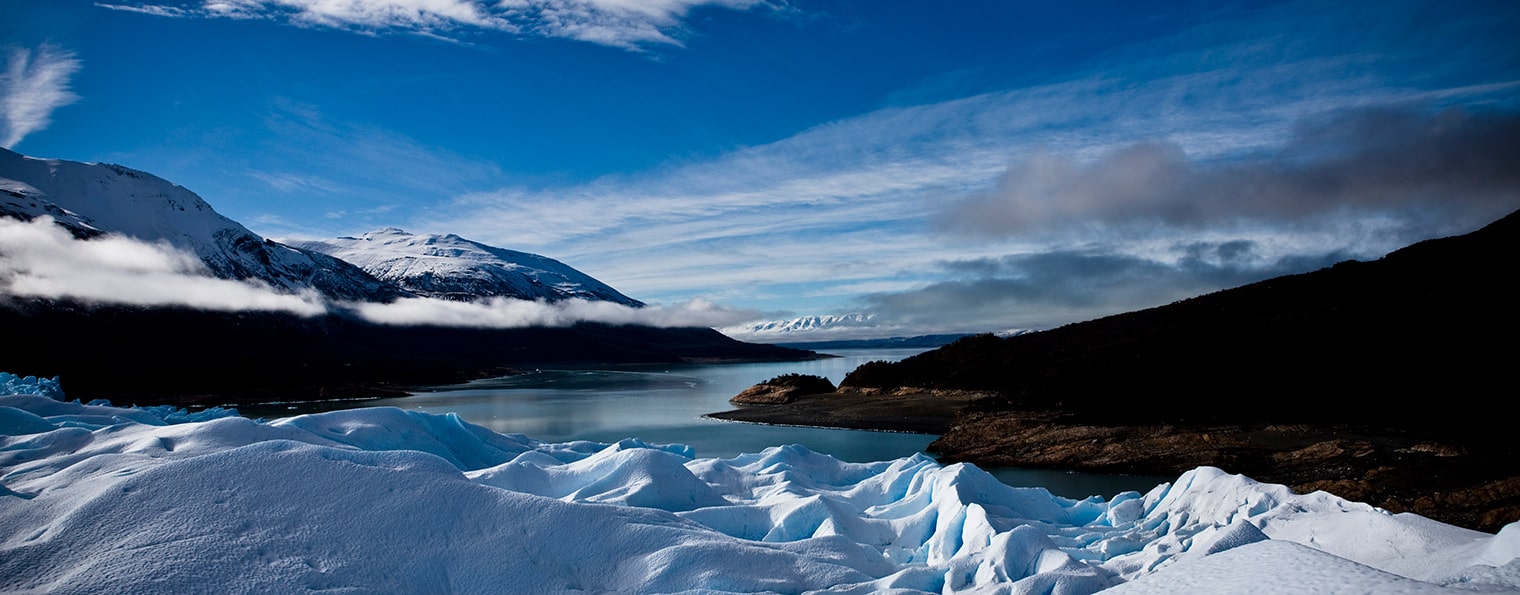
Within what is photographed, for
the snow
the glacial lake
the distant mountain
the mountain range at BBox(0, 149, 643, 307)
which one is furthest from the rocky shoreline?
the mountain range at BBox(0, 149, 643, 307)

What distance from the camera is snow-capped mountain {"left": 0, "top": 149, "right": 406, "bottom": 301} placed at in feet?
357

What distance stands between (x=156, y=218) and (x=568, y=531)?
6126 inches

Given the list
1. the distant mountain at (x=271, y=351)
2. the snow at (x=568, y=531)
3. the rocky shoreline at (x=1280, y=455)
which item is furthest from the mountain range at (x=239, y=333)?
the snow at (x=568, y=531)

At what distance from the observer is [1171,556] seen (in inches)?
291

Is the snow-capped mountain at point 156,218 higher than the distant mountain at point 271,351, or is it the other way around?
the snow-capped mountain at point 156,218

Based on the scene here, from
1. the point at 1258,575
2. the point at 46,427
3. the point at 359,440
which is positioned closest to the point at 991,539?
the point at 1258,575

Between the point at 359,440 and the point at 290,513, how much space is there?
4218 millimetres

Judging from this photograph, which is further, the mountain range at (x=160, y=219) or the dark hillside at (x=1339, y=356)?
the mountain range at (x=160, y=219)

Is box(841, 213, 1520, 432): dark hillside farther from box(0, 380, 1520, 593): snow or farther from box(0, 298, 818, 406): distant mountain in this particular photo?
box(0, 298, 818, 406): distant mountain

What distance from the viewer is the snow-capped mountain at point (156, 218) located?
4279 inches

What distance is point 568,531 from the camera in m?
6.48

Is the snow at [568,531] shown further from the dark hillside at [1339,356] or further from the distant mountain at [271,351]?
the distant mountain at [271,351]

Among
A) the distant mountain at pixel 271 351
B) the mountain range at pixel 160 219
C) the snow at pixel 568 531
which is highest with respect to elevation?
the mountain range at pixel 160 219

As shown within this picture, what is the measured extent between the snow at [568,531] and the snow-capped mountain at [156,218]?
124 meters
